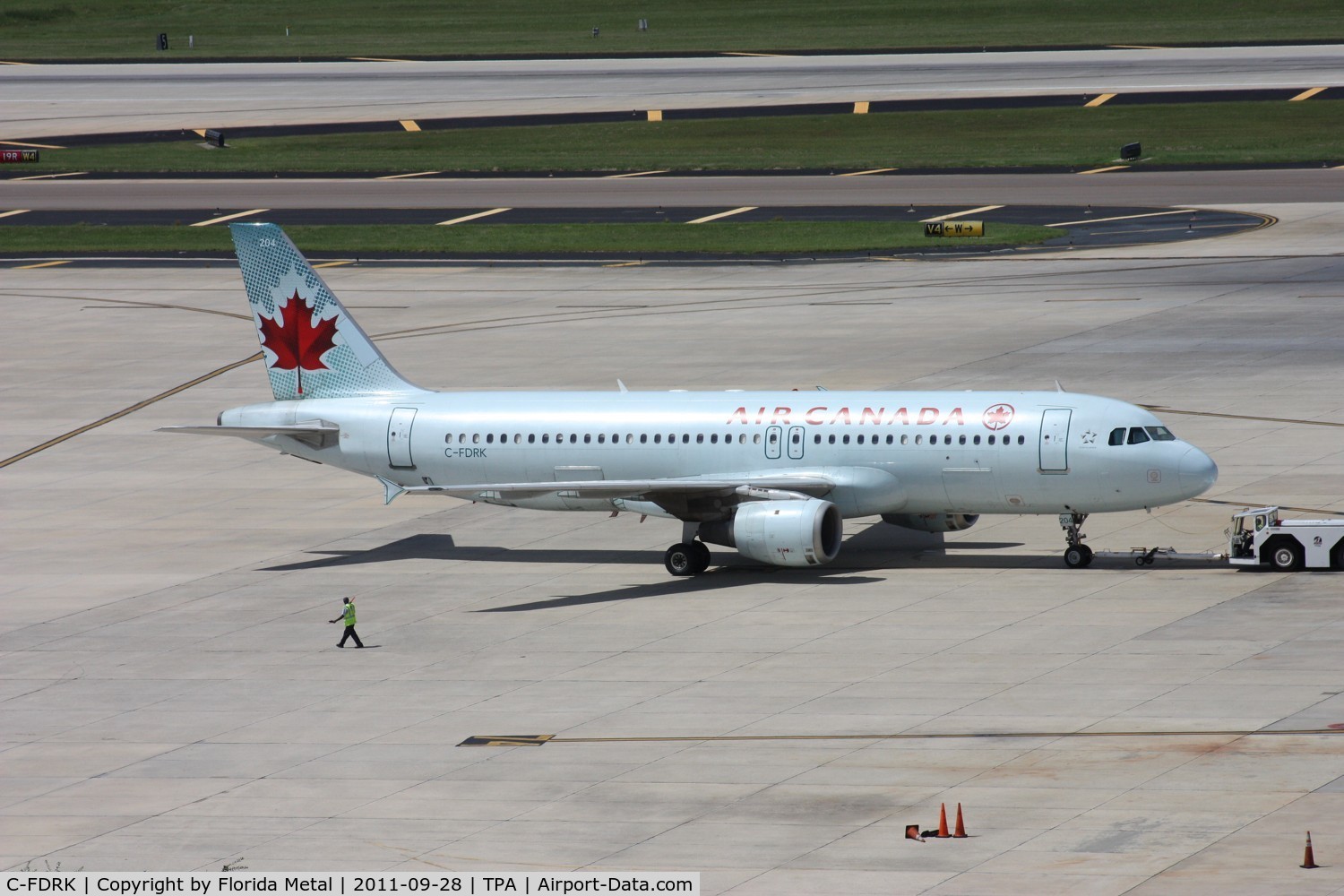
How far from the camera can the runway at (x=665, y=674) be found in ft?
107

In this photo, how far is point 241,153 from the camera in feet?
480

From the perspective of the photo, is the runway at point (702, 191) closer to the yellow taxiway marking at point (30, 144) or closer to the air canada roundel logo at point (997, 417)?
the yellow taxiway marking at point (30, 144)

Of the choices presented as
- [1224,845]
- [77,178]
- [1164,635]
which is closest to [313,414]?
[1164,635]

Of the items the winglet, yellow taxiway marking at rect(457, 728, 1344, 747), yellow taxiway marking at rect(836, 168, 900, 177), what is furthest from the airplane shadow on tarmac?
yellow taxiway marking at rect(836, 168, 900, 177)

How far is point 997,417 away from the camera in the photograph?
50875mm

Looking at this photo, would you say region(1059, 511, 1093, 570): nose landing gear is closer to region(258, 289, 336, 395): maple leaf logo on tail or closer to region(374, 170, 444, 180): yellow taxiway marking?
region(258, 289, 336, 395): maple leaf logo on tail

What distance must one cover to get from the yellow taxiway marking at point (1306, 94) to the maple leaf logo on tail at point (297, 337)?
105 meters

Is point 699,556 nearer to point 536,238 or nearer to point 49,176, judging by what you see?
point 536,238

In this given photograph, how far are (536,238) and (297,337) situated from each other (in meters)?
56.8

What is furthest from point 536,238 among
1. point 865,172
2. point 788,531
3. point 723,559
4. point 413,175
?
point 788,531

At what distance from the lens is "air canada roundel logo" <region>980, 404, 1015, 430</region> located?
166 feet

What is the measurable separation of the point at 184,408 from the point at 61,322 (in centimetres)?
2245

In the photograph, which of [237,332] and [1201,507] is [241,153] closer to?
[237,332]

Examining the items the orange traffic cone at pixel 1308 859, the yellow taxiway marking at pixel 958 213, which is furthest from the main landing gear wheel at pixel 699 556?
the yellow taxiway marking at pixel 958 213
